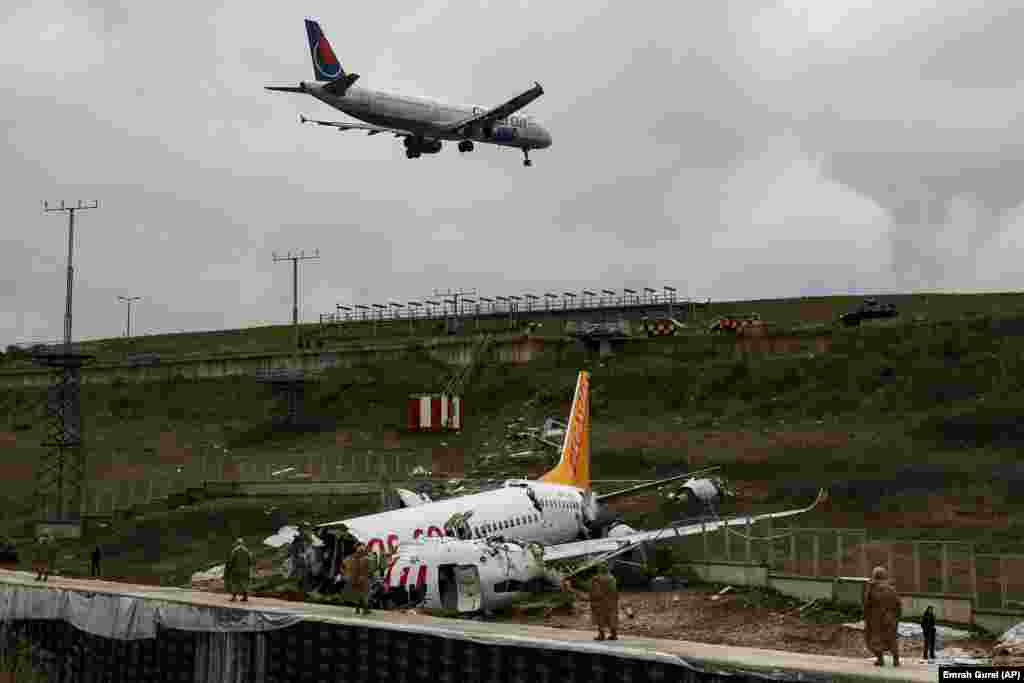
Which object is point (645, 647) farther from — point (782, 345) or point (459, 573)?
point (782, 345)

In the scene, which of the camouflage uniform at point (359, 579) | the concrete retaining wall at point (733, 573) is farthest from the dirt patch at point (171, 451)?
the camouflage uniform at point (359, 579)

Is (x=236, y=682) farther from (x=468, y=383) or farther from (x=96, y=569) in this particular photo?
(x=468, y=383)

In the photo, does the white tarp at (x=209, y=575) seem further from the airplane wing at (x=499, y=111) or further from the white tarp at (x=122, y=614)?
the airplane wing at (x=499, y=111)

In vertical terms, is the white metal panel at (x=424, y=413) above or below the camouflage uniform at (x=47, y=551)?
above

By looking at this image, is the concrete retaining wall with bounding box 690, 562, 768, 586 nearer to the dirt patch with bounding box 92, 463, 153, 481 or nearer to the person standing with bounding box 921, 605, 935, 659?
the person standing with bounding box 921, 605, 935, 659

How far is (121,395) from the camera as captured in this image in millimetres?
109250

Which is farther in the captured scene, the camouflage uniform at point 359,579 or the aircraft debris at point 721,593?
the aircraft debris at point 721,593

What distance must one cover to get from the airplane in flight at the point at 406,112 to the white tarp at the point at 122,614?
38.6 metres

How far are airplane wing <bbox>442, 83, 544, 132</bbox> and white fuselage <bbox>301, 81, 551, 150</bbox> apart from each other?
16.4 inches

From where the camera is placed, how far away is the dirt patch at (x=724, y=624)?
2717 centimetres

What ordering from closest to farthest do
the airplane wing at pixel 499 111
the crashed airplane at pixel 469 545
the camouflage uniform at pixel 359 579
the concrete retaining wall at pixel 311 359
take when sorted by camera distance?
the camouflage uniform at pixel 359 579
the crashed airplane at pixel 469 545
the airplane wing at pixel 499 111
the concrete retaining wall at pixel 311 359

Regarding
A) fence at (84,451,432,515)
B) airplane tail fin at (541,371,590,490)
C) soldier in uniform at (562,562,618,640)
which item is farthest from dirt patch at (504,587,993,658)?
fence at (84,451,432,515)

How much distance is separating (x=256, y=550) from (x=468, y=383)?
49.9 metres

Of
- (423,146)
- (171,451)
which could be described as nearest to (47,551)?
(423,146)
